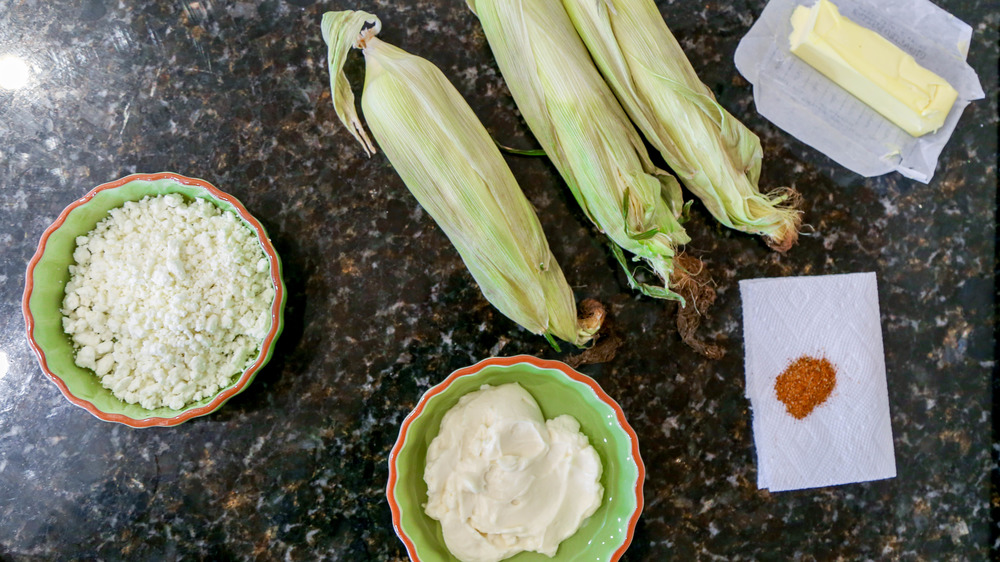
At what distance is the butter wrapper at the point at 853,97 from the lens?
1080 mm

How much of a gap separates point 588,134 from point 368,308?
497 mm

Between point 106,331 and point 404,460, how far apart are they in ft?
1.74

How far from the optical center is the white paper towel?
106 centimetres

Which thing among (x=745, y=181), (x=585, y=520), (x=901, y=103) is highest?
(x=901, y=103)

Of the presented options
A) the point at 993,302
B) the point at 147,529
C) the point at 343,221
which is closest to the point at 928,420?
the point at 993,302

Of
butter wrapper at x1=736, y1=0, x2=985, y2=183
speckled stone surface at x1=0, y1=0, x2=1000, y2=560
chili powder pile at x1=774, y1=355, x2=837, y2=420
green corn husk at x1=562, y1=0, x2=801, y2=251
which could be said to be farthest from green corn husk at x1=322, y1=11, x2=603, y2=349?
butter wrapper at x1=736, y1=0, x2=985, y2=183

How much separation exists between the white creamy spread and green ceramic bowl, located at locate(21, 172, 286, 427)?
1.11 feet

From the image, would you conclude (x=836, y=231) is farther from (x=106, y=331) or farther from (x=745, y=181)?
(x=106, y=331)

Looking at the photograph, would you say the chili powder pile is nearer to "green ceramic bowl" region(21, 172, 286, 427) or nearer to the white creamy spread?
the white creamy spread

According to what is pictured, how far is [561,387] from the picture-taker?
0.95 meters

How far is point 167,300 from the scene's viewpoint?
0.91 meters

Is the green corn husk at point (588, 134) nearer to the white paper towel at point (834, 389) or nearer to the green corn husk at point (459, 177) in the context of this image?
the green corn husk at point (459, 177)

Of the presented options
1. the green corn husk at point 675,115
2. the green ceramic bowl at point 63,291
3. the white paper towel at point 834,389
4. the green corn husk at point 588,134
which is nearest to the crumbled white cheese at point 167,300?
the green ceramic bowl at point 63,291

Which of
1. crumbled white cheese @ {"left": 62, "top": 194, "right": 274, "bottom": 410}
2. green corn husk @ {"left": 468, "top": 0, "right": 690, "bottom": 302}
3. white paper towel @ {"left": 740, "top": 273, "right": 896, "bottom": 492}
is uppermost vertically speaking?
green corn husk @ {"left": 468, "top": 0, "right": 690, "bottom": 302}
